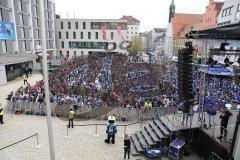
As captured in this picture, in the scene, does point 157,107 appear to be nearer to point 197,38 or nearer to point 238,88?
point 197,38

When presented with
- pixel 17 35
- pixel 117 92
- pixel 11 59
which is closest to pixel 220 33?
pixel 117 92

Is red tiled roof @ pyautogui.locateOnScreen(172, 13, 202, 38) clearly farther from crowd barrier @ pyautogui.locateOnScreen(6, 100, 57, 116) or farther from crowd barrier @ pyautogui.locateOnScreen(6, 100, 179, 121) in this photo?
crowd barrier @ pyautogui.locateOnScreen(6, 100, 57, 116)

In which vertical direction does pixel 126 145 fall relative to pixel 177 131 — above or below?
below

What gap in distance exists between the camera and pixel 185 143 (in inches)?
488

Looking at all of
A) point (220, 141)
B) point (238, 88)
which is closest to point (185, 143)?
point (220, 141)

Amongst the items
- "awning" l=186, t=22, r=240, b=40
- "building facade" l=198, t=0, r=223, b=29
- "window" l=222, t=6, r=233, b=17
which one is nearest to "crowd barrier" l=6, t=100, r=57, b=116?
"awning" l=186, t=22, r=240, b=40

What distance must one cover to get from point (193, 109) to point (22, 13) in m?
40.7

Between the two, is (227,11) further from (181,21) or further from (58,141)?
(181,21)

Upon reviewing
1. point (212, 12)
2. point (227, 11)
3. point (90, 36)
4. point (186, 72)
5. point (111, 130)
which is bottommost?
point (111, 130)

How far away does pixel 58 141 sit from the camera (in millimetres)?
14039

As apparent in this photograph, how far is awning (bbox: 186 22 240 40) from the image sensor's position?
9641 millimetres

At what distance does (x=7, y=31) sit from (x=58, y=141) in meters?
29.0

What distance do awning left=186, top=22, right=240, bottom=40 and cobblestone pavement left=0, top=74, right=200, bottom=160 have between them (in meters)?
7.45

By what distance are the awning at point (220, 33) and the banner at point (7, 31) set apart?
104 ft
